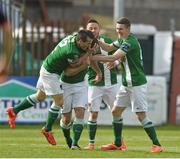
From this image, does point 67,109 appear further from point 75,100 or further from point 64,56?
point 64,56

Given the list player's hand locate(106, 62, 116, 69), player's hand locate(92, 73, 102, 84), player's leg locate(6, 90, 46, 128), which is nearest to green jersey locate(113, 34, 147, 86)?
player's hand locate(106, 62, 116, 69)

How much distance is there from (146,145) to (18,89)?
7.91 m

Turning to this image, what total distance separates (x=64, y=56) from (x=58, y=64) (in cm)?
28

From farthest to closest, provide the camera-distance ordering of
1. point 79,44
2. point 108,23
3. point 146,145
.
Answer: point 108,23
point 146,145
point 79,44

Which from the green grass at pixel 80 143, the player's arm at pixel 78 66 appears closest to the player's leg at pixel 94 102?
the green grass at pixel 80 143

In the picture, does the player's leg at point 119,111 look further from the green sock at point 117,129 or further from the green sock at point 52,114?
the green sock at point 52,114

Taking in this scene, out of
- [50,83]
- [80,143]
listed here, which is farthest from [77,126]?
→ [80,143]

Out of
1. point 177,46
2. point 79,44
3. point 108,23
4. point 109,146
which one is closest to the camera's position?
point 79,44

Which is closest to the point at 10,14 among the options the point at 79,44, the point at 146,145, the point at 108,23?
the point at 108,23

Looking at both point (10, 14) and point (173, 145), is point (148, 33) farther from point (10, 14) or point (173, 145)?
point (173, 145)

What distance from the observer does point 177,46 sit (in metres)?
27.9

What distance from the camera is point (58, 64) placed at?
638 inches

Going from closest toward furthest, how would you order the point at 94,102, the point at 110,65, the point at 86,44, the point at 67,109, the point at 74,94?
the point at 86,44 → the point at 74,94 → the point at 67,109 → the point at 110,65 → the point at 94,102

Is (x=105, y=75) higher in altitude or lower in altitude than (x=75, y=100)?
higher
